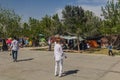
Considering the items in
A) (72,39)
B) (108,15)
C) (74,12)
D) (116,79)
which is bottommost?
(116,79)

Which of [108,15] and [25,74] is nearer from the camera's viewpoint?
[25,74]

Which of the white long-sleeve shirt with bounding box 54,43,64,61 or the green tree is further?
the green tree

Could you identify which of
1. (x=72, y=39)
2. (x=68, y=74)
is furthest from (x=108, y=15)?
(x=68, y=74)

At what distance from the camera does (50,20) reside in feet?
118

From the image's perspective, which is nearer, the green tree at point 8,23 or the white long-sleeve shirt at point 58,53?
the white long-sleeve shirt at point 58,53

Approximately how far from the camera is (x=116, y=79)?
10773mm

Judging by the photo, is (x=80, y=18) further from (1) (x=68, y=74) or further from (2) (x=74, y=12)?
(1) (x=68, y=74)

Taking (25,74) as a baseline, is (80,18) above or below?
above

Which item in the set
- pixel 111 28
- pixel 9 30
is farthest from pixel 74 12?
pixel 111 28

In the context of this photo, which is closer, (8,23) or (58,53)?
(58,53)

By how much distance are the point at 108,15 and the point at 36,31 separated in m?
16.1

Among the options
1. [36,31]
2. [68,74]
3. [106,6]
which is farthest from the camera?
[36,31]

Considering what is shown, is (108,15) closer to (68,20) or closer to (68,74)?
(68,20)

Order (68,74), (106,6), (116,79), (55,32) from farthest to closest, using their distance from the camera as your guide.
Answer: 1. (55,32)
2. (106,6)
3. (68,74)
4. (116,79)
